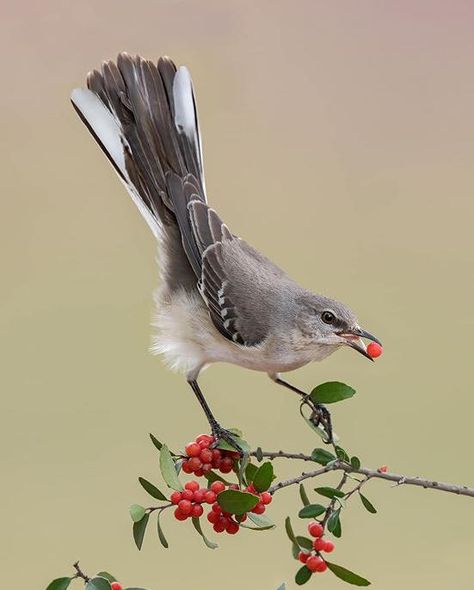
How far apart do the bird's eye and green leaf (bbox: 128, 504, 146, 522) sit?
0.61 m

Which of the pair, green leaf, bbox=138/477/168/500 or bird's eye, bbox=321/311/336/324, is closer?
green leaf, bbox=138/477/168/500

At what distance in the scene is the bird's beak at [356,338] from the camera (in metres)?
1.92

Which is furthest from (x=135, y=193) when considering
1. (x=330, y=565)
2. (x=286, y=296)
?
(x=330, y=565)

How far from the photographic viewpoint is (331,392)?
1.67 meters

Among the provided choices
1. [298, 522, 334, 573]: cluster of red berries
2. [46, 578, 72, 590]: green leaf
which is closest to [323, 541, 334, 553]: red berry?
[298, 522, 334, 573]: cluster of red berries

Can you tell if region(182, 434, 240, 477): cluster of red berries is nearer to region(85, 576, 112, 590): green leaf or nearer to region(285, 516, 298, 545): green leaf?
region(285, 516, 298, 545): green leaf

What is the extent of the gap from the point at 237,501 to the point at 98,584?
0.86 ft

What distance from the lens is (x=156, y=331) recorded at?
2352 millimetres

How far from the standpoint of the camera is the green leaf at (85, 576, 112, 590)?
151 cm

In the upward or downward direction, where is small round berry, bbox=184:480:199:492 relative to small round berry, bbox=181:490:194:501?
upward

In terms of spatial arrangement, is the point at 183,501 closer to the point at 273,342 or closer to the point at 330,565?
the point at 330,565

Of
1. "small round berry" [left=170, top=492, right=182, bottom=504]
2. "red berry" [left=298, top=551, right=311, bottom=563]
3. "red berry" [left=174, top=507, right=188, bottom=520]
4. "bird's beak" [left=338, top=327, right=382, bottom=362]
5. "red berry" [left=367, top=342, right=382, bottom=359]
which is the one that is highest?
"bird's beak" [left=338, top=327, right=382, bottom=362]

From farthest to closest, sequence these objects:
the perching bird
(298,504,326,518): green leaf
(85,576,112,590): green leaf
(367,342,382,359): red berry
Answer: the perching bird, (367,342,382,359): red berry, (298,504,326,518): green leaf, (85,576,112,590): green leaf

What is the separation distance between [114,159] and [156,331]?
45 centimetres
